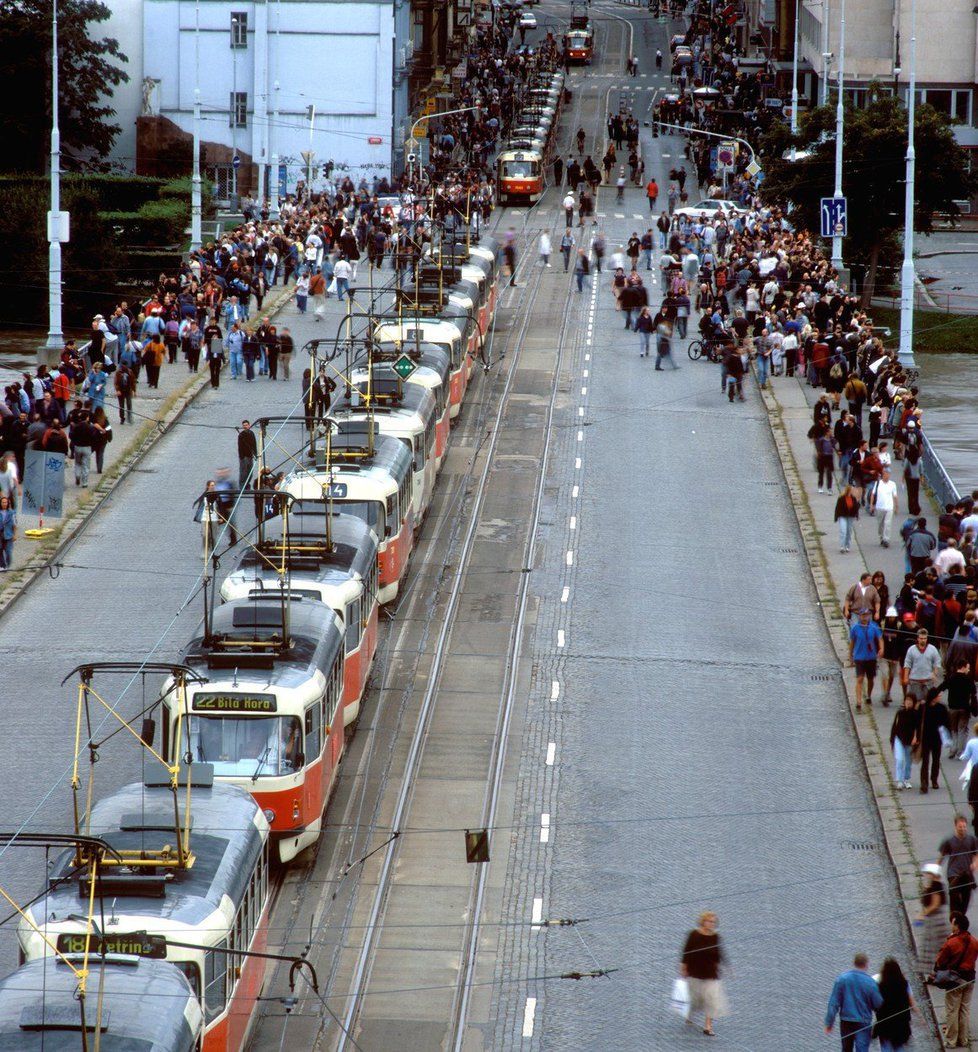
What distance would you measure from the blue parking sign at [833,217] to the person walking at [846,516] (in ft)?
75.6

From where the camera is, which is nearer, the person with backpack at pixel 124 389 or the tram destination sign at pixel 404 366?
the tram destination sign at pixel 404 366

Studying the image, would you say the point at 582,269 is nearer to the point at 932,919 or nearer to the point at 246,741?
the point at 246,741

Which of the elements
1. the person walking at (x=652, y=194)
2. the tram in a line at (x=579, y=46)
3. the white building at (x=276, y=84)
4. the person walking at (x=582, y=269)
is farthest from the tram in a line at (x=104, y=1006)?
the tram in a line at (x=579, y=46)

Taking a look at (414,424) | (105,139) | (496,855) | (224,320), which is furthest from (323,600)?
(105,139)

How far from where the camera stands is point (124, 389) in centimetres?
4194

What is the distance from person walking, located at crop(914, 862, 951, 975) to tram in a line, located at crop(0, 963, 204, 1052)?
7838 millimetres

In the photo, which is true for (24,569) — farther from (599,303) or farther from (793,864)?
(599,303)

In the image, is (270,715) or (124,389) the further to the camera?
(124,389)

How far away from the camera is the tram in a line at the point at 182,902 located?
16.2m

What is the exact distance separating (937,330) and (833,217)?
6503mm

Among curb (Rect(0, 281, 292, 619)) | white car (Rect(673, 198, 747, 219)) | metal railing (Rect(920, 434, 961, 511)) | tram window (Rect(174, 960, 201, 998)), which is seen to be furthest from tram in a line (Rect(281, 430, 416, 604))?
white car (Rect(673, 198, 747, 219))

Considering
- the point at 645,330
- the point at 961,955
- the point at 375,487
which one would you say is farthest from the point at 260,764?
the point at 645,330

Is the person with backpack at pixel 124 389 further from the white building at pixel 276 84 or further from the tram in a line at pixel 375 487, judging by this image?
the white building at pixel 276 84

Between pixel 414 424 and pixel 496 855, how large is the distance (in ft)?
40.9
